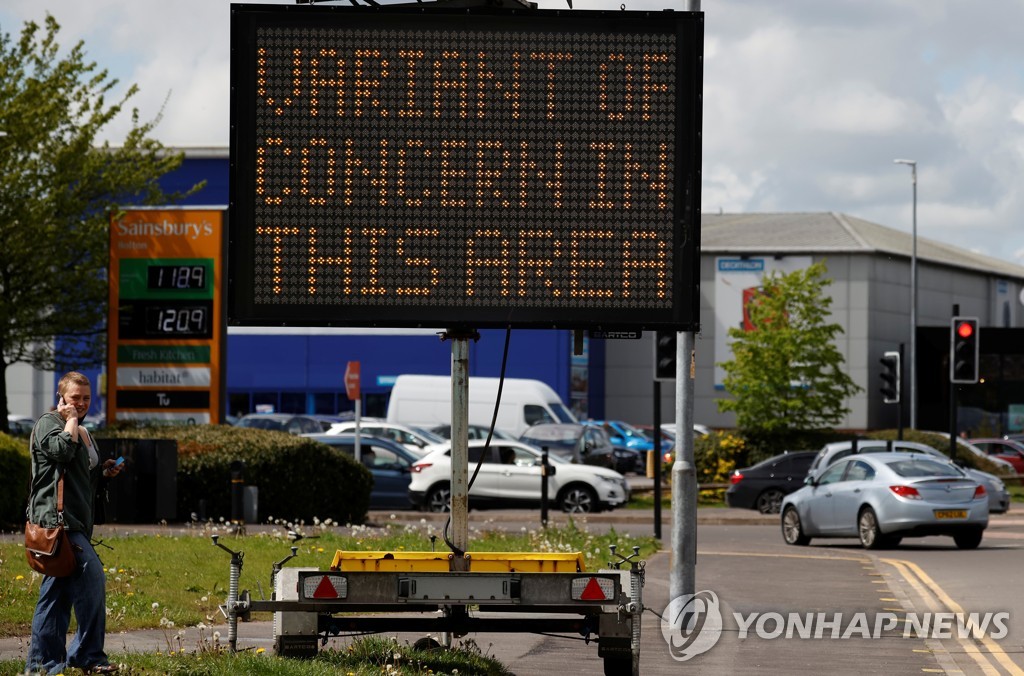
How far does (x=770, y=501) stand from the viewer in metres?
33.3

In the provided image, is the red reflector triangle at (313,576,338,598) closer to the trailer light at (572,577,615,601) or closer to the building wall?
the trailer light at (572,577,615,601)

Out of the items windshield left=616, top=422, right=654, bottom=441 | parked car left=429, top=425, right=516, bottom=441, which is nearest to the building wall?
windshield left=616, top=422, right=654, bottom=441

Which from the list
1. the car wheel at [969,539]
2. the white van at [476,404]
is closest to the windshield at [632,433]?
the white van at [476,404]

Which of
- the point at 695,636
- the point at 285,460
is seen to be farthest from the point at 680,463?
the point at 285,460

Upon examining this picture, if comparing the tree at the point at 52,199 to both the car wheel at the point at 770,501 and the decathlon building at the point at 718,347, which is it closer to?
the car wheel at the point at 770,501

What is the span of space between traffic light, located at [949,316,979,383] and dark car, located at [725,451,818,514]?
11.3 feet

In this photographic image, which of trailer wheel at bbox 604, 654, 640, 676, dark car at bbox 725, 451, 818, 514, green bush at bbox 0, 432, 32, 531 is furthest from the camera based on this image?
dark car at bbox 725, 451, 818, 514

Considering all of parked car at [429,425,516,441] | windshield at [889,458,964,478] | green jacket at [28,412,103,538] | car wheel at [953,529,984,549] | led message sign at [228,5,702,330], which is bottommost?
car wheel at [953,529,984,549]

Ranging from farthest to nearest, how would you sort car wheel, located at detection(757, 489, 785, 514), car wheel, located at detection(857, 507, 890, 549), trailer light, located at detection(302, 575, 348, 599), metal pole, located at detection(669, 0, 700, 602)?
car wheel, located at detection(757, 489, 785, 514)
car wheel, located at detection(857, 507, 890, 549)
metal pole, located at detection(669, 0, 700, 602)
trailer light, located at detection(302, 575, 348, 599)

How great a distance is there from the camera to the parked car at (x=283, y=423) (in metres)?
46.5

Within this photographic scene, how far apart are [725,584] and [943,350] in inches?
2326

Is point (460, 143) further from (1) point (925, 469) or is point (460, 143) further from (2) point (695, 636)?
(1) point (925, 469)

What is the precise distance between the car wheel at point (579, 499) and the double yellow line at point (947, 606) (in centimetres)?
1034

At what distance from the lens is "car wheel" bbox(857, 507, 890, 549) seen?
24.0 m
